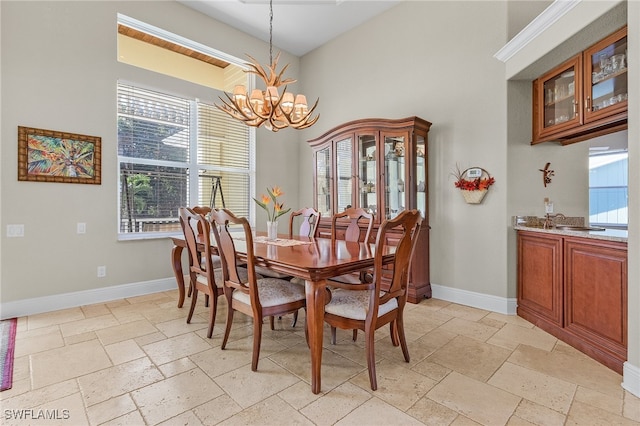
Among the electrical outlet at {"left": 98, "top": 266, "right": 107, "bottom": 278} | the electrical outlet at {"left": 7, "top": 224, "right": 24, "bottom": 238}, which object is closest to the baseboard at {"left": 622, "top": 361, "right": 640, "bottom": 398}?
the electrical outlet at {"left": 98, "top": 266, "right": 107, "bottom": 278}

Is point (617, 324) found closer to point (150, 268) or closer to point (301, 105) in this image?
point (301, 105)

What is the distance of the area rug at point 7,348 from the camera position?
1.95 metres

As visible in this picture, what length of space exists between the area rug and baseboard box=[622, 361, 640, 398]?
368 centimetres

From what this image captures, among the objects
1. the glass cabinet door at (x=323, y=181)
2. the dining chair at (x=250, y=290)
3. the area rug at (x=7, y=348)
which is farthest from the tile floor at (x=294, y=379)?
the glass cabinet door at (x=323, y=181)

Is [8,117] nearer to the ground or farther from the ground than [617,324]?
farther from the ground

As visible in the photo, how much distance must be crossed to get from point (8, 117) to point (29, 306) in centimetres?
183

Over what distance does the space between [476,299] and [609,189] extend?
4503 millimetres

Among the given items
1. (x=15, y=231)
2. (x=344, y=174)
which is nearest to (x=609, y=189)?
(x=344, y=174)

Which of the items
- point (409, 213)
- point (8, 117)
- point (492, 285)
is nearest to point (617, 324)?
point (492, 285)

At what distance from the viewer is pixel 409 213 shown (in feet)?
6.32

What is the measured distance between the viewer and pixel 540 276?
9.38ft

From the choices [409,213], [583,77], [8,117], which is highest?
[583,77]

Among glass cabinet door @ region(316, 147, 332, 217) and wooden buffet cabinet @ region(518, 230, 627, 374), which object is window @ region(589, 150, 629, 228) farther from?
glass cabinet door @ region(316, 147, 332, 217)

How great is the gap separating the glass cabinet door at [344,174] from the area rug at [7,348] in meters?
3.34
